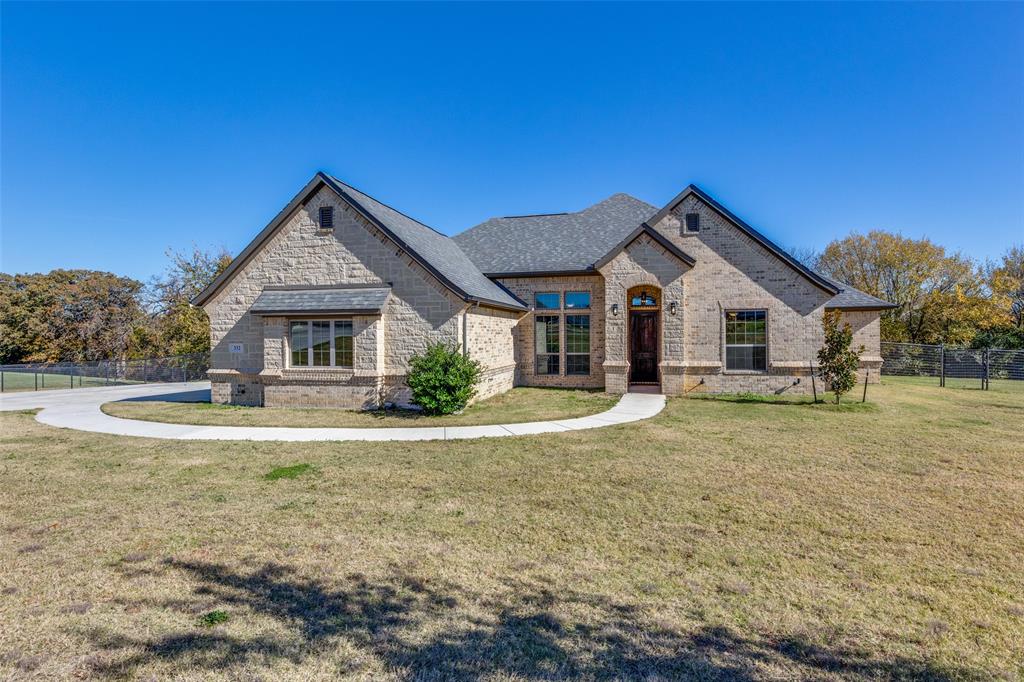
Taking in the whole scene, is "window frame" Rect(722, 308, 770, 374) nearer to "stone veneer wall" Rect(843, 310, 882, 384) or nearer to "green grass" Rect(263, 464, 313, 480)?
"stone veneer wall" Rect(843, 310, 882, 384)

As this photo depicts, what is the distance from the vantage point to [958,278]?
3256 cm

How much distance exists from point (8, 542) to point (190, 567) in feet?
8.04

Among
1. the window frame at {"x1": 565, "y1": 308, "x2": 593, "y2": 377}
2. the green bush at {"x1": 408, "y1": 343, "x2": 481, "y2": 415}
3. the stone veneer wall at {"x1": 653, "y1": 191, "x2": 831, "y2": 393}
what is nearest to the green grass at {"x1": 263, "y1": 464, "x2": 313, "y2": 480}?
the green bush at {"x1": 408, "y1": 343, "x2": 481, "y2": 415}

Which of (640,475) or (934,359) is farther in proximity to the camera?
(934,359)

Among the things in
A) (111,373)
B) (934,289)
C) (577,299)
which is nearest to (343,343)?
(577,299)

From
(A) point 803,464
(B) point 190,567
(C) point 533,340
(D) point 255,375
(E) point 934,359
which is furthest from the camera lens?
(E) point 934,359

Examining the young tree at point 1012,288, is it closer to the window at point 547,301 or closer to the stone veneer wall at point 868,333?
the stone veneer wall at point 868,333

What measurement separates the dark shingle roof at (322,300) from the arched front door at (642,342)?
9.34 meters

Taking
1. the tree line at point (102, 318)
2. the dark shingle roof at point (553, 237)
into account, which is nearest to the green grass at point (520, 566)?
the dark shingle roof at point (553, 237)

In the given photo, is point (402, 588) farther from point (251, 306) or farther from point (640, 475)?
point (251, 306)

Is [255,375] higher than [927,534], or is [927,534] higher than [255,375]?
[255,375]

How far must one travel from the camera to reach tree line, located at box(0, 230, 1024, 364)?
3030cm

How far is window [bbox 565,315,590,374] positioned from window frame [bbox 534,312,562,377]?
0.28 meters

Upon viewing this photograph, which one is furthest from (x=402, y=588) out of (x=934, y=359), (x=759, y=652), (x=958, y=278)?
(x=958, y=278)
